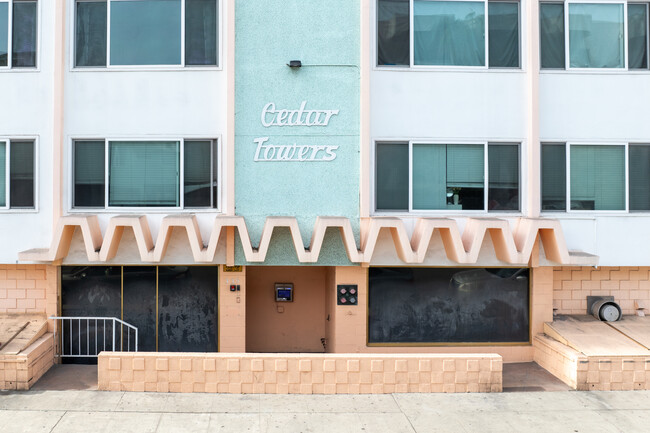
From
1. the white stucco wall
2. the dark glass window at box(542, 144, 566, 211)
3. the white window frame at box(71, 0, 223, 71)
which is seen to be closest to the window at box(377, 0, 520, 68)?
the dark glass window at box(542, 144, 566, 211)

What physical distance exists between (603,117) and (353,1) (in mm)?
5668

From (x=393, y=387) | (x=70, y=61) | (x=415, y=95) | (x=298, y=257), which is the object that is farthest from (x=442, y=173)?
(x=70, y=61)

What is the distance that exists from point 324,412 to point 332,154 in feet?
16.1

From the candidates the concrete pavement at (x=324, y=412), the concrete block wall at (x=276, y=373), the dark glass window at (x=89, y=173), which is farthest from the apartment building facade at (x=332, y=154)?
the concrete pavement at (x=324, y=412)

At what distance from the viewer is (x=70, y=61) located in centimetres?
1072

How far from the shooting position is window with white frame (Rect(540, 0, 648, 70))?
36.2ft

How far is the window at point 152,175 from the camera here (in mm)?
10781

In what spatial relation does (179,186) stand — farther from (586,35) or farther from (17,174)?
(586,35)

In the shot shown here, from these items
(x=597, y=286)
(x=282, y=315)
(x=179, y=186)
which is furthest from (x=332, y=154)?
(x=597, y=286)

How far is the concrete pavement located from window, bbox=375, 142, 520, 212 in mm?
3767

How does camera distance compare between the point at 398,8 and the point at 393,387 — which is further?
the point at 398,8

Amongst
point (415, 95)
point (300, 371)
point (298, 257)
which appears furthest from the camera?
point (415, 95)

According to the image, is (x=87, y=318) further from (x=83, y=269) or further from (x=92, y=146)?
(x=92, y=146)

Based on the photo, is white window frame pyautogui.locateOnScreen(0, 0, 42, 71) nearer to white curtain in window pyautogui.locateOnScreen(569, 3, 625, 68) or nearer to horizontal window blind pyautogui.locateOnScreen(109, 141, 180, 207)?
horizontal window blind pyautogui.locateOnScreen(109, 141, 180, 207)
